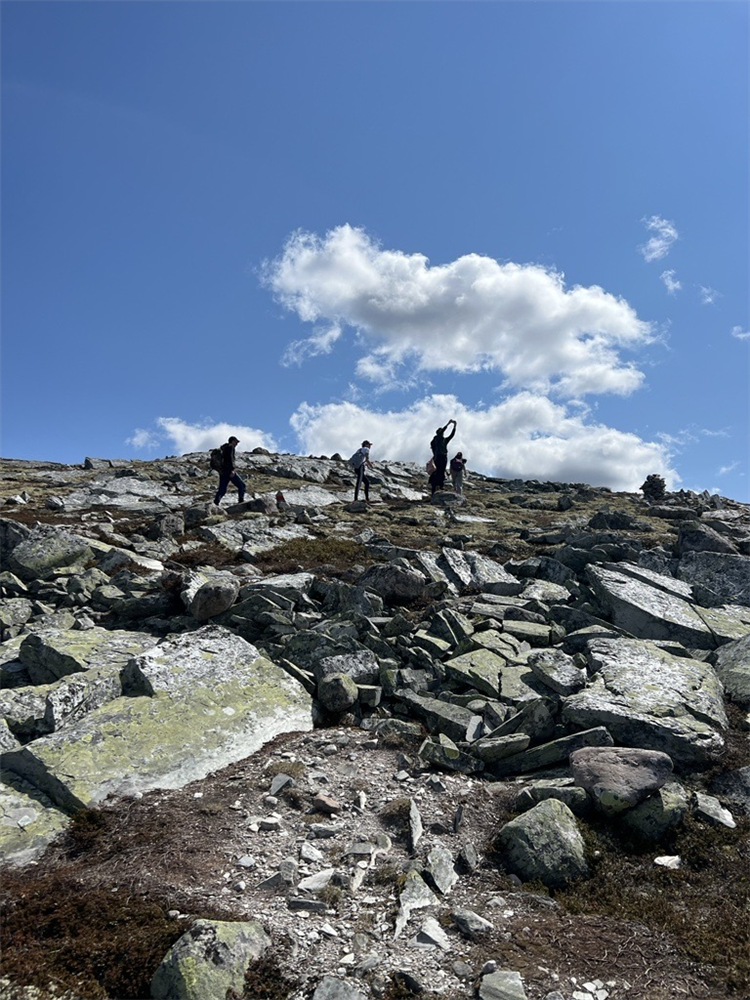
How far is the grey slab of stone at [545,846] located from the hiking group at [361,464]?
22.7 metres

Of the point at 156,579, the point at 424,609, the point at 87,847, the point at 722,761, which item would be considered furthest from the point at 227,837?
the point at 156,579

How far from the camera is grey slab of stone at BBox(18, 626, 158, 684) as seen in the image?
1020 centimetres

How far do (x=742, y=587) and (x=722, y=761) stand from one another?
30.0 ft

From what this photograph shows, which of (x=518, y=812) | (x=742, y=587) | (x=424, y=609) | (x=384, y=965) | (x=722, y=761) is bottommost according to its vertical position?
(x=384, y=965)

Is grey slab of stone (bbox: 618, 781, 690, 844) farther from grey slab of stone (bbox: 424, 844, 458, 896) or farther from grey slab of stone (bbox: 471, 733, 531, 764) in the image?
grey slab of stone (bbox: 424, 844, 458, 896)

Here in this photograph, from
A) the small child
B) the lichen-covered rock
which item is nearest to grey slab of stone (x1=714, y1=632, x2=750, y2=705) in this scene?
the lichen-covered rock

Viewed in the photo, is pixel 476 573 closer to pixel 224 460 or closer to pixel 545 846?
pixel 545 846

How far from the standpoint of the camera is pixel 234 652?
35.3ft

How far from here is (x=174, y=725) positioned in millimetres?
8719

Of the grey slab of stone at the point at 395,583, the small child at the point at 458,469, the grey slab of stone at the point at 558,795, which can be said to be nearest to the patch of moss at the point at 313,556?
the grey slab of stone at the point at 395,583

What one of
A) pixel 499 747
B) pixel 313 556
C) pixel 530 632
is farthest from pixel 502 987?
pixel 313 556

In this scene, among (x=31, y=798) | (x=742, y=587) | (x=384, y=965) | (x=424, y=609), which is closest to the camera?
(x=384, y=965)

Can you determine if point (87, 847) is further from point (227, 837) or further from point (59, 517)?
point (59, 517)

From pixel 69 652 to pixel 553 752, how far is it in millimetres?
8391
